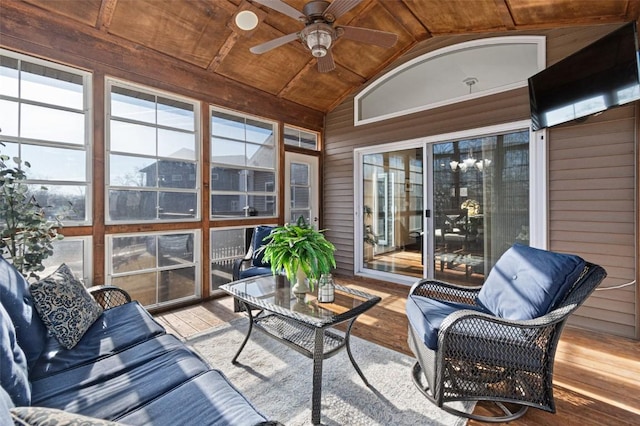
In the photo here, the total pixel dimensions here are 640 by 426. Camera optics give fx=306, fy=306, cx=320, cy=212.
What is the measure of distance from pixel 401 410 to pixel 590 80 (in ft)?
10.4

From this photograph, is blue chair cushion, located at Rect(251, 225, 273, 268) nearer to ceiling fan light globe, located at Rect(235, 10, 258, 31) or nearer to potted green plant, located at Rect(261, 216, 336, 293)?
potted green plant, located at Rect(261, 216, 336, 293)

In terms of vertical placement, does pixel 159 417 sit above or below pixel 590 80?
below

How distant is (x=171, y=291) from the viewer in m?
3.82

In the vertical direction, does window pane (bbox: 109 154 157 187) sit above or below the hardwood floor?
above

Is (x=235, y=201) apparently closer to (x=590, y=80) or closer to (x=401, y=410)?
(x=401, y=410)

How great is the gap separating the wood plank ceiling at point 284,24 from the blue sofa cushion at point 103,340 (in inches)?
111

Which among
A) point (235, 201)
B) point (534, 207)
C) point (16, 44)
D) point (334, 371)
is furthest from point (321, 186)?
Answer: point (16, 44)

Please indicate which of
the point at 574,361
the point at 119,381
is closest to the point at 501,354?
the point at 574,361

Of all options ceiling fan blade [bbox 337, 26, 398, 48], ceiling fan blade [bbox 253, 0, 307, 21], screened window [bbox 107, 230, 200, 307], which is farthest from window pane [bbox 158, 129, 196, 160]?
ceiling fan blade [bbox 337, 26, 398, 48]

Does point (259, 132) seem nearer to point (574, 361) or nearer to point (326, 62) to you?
point (326, 62)

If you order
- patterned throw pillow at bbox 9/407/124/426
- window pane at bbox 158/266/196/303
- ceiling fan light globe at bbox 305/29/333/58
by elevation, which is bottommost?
window pane at bbox 158/266/196/303

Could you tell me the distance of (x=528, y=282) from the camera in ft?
6.84

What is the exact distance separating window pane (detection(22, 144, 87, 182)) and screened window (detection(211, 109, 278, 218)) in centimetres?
142

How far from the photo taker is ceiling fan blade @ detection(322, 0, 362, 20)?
2.36m
